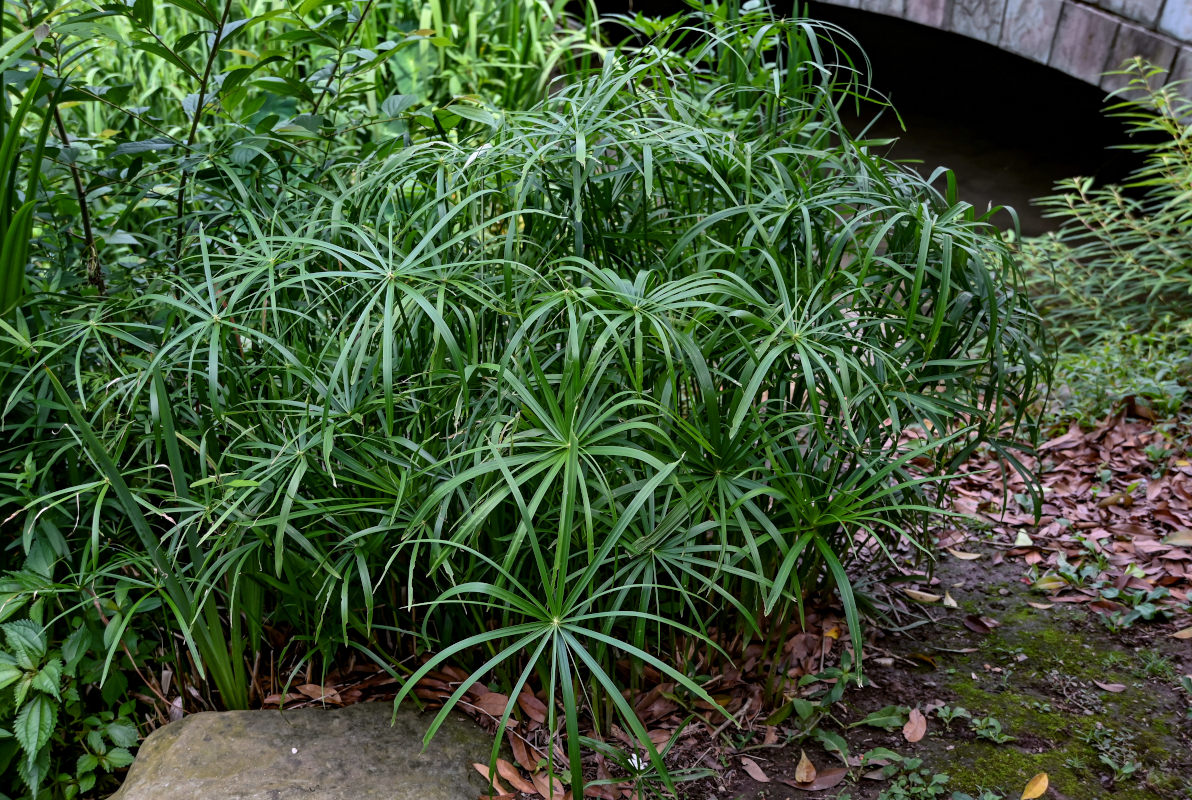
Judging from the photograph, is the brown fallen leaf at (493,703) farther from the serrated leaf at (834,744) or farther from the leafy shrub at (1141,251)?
the leafy shrub at (1141,251)

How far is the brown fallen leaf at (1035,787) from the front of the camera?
1.66 metres

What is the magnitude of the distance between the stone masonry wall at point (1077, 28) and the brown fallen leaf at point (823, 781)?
354cm

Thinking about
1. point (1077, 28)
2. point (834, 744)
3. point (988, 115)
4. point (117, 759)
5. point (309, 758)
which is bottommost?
point (117, 759)

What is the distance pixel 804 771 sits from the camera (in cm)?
171

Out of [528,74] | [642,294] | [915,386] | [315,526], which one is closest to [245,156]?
[315,526]

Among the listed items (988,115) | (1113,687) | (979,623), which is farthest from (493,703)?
(988,115)

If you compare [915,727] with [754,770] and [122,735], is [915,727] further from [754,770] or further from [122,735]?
[122,735]

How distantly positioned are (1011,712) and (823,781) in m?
0.47

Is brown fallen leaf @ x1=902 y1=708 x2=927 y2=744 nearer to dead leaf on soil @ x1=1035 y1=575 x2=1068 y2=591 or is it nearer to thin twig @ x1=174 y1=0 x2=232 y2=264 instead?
dead leaf on soil @ x1=1035 y1=575 x2=1068 y2=591

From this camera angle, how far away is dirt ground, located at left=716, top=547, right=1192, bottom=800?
66.7 inches

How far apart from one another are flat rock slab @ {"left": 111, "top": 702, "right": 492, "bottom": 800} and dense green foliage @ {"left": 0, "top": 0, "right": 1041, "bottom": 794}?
11 centimetres

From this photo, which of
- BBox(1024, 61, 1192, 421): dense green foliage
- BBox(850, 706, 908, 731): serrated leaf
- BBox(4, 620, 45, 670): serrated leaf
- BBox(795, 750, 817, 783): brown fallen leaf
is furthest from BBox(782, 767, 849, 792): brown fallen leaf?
BBox(1024, 61, 1192, 421): dense green foliage

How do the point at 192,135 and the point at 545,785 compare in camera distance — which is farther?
the point at 192,135

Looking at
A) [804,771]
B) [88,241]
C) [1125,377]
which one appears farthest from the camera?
[1125,377]
